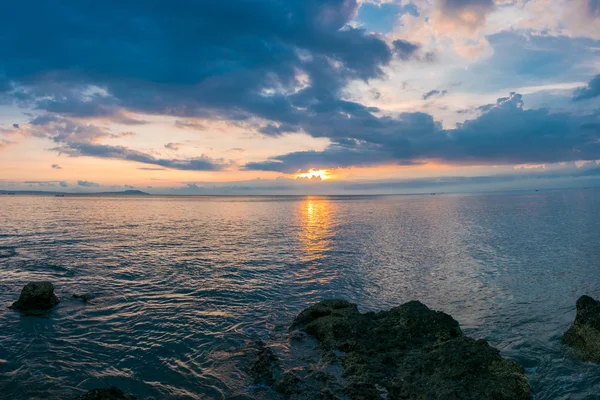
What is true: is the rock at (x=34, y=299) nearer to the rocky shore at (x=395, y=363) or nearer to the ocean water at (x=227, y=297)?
the ocean water at (x=227, y=297)

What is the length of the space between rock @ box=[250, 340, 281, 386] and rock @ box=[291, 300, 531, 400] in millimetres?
2716

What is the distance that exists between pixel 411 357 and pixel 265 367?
620 centimetres

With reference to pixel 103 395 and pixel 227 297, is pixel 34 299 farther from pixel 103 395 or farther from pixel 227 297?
pixel 103 395

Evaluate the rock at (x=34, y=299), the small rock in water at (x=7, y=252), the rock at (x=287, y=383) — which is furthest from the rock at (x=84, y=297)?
the small rock in water at (x=7, y=252)

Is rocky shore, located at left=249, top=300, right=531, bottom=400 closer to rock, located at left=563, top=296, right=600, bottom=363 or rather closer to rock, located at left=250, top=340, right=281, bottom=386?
rock, located at left=250, top=340, right=281, bottom=386

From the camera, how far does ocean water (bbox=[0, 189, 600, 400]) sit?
1391cm

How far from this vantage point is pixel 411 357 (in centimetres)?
1429

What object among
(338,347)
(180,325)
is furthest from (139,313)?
(338,347)

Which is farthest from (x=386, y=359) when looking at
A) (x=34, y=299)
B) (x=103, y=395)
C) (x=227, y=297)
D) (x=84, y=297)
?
(x=34, y=299)

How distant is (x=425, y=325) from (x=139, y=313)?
16.7 meters

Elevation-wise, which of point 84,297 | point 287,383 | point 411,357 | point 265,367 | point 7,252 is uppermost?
point 7,252

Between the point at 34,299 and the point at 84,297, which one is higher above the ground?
the point at 34,299

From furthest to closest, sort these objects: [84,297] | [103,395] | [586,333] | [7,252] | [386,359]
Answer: [7,252]
[84,297]
[586,333]
[386,359]
[103,395]

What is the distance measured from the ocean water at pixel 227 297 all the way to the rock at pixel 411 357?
2.55m
